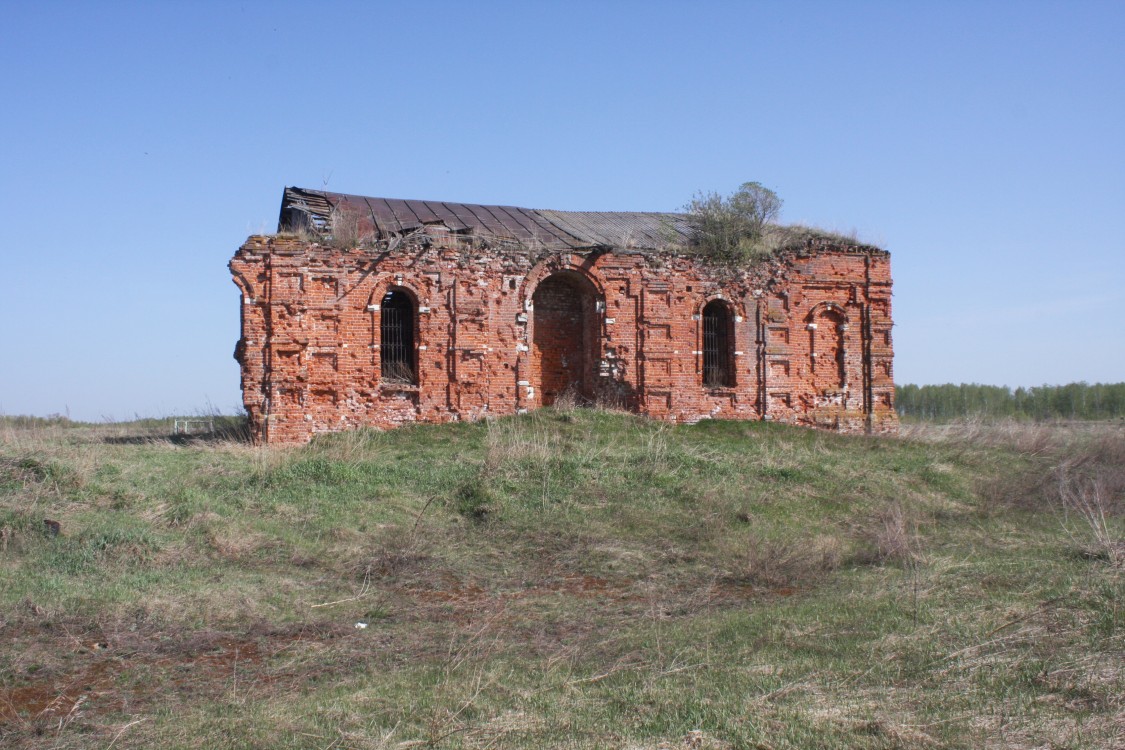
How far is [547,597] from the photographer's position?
8.77 m

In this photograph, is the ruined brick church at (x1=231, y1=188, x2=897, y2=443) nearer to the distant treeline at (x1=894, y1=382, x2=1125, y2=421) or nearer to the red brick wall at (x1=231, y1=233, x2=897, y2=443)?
the red brick wall at (x1=231, y1=233, x2=897, y2=443)

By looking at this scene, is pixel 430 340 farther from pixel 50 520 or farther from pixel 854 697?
pixel 854 697

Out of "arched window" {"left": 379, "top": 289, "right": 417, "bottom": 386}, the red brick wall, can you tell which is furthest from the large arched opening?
"arched window" {"left": 379, "top": 289, "right": 417, "bottom": 386}

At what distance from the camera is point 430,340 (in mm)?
17797

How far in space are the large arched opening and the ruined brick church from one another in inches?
1.7

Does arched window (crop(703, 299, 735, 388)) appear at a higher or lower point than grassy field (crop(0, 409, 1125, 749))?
higher

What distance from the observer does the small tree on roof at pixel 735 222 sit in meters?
20.1

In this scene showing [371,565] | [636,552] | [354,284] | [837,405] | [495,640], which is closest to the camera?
[495,640]

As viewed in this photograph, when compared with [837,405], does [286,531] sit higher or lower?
lower

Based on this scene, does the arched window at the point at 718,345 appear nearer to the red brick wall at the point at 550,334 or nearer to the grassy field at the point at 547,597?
the red brick wall at the point at 550,334

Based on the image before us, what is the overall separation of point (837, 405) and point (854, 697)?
51.5ft

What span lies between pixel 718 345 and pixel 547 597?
12.3 metres

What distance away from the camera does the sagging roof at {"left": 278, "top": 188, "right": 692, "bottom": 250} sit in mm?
19109

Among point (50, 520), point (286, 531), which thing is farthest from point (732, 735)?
point (50, 520)
